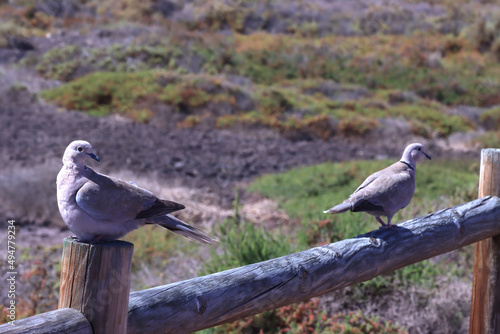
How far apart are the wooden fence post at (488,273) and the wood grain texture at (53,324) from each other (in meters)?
2.50

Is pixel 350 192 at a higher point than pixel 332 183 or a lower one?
higher

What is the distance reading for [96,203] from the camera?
192cm

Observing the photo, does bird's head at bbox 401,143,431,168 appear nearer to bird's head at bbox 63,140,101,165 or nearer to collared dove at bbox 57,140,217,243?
collared dove at bbox 57,140,217,243

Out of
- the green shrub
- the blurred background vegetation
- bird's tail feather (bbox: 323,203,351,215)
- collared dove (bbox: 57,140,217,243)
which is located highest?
collared dove (bbox: 57,140,217,243)

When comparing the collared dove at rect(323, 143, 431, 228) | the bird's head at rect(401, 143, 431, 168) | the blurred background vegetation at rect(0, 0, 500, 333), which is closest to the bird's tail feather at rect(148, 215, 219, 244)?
the collared dove at rect(323, 143, 431, 228)

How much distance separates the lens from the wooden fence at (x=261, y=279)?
1627mm

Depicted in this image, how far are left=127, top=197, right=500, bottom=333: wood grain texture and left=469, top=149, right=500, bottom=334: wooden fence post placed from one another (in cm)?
12

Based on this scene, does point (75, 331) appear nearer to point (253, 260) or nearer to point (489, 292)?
point (489, 292)

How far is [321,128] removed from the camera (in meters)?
14.4

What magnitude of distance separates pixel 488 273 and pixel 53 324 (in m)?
2.63

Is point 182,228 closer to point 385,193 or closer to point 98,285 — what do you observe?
point 98,285

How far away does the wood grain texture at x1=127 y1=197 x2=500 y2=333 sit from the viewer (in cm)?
184

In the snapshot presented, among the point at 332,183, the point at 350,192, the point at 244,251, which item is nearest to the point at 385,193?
the point at 244,251

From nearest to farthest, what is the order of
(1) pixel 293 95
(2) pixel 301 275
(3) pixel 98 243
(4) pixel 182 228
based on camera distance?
1. (3) pixel 98 243
2. (4) pixel 182 228
3. (2) pixel 301 275
4. (1) pixel 293 95
